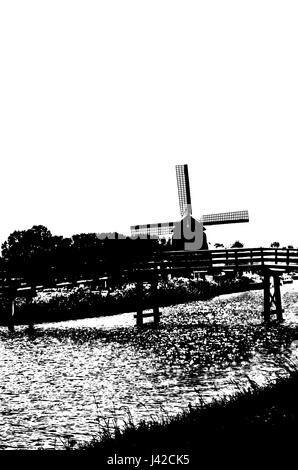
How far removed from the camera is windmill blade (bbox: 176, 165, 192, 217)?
49250 millimetres

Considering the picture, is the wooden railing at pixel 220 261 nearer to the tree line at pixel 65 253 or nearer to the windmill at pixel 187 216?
the tree line at pixel 65 253

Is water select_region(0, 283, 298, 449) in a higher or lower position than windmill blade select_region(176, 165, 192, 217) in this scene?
lower

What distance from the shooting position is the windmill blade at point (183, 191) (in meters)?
49.2

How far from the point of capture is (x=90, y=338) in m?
23.3

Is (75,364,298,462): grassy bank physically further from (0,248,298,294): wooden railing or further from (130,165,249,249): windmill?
(130,165,249,249): windmill

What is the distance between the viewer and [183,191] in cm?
4947

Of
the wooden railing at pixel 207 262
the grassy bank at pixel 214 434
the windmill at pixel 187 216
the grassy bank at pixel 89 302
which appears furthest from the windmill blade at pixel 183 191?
Answer: the grassy bank at pixel 214 434

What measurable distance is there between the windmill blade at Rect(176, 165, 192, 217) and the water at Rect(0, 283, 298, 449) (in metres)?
20.7

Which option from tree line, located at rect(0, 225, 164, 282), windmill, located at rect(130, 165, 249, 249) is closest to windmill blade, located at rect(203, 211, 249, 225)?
windmill, located at rect(130, 165, 249, 249)

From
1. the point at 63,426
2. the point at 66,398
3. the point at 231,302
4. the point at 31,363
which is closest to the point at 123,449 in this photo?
the point at 63,426

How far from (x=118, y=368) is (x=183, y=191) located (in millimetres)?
34009

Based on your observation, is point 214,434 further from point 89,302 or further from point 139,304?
point 89,302
